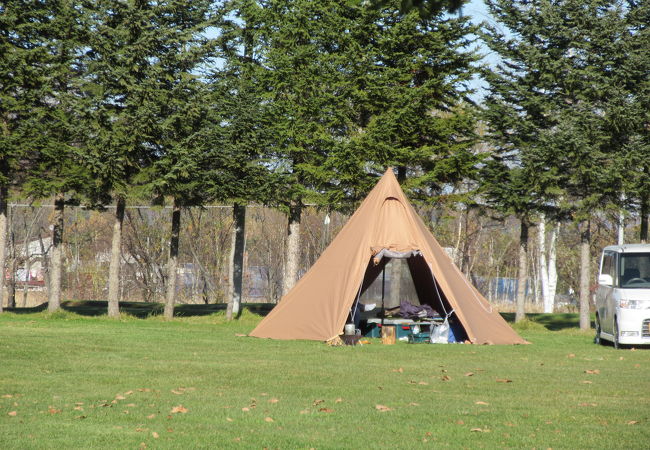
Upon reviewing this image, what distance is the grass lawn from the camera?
26.1ft

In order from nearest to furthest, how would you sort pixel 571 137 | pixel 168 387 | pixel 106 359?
pixel 168 387 → pixel 106 359 → pixel 571 137

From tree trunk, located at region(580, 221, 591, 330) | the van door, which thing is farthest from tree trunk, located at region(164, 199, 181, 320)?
the van door

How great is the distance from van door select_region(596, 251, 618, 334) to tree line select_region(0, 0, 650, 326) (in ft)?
21.2

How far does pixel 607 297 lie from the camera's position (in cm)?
1886

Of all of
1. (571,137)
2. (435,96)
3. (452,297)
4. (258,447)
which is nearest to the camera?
(258,447)

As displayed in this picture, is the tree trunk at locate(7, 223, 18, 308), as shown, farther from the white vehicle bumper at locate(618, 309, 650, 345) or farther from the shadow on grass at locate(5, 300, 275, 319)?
the white vehicle bumper at locate(618, 309, 650, 345)

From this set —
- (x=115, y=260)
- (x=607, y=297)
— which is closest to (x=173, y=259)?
(x=115, y=260)

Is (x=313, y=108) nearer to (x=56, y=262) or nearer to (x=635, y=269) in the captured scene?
(x=56, y=262)

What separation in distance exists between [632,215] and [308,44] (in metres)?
11.2

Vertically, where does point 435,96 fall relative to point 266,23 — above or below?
below

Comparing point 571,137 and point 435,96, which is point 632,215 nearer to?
point 571,137

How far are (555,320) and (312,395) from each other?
76.9 feet

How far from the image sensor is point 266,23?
27703 mm

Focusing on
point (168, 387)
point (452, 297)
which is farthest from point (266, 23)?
point (168, 387)
